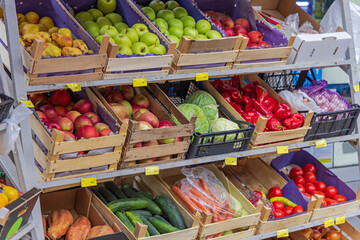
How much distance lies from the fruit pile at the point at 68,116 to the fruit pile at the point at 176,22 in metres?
0.68

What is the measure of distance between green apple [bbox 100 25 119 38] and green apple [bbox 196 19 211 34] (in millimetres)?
553

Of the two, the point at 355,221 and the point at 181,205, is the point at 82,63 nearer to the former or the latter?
the point at 181,205

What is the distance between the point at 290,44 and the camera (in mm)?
3275

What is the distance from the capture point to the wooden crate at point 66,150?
2.60 m

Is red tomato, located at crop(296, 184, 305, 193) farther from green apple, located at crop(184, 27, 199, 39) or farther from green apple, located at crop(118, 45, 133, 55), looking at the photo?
green apple, located at crop(118, 45, 133, 55)

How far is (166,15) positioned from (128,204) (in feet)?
4.01

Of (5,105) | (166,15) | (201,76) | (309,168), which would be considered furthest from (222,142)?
(5,105)

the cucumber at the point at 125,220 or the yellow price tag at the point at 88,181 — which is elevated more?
the yellow price tag at the point at 88,181

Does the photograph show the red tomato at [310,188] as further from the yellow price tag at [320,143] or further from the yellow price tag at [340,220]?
the yellow price tag at [320,143]

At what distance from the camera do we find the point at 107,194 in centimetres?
330

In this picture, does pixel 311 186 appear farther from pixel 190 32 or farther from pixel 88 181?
pixel 88 181

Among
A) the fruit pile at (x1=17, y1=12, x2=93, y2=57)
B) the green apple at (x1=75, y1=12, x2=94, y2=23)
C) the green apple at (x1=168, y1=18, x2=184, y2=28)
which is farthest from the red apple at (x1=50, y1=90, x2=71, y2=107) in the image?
the green apple at (x1=168, y1=18, x2=184, y2=28)

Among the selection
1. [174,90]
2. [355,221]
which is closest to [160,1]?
[174,90]

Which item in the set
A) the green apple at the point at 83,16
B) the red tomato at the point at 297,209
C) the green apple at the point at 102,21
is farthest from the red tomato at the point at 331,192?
the green apple at the point at 83,16
